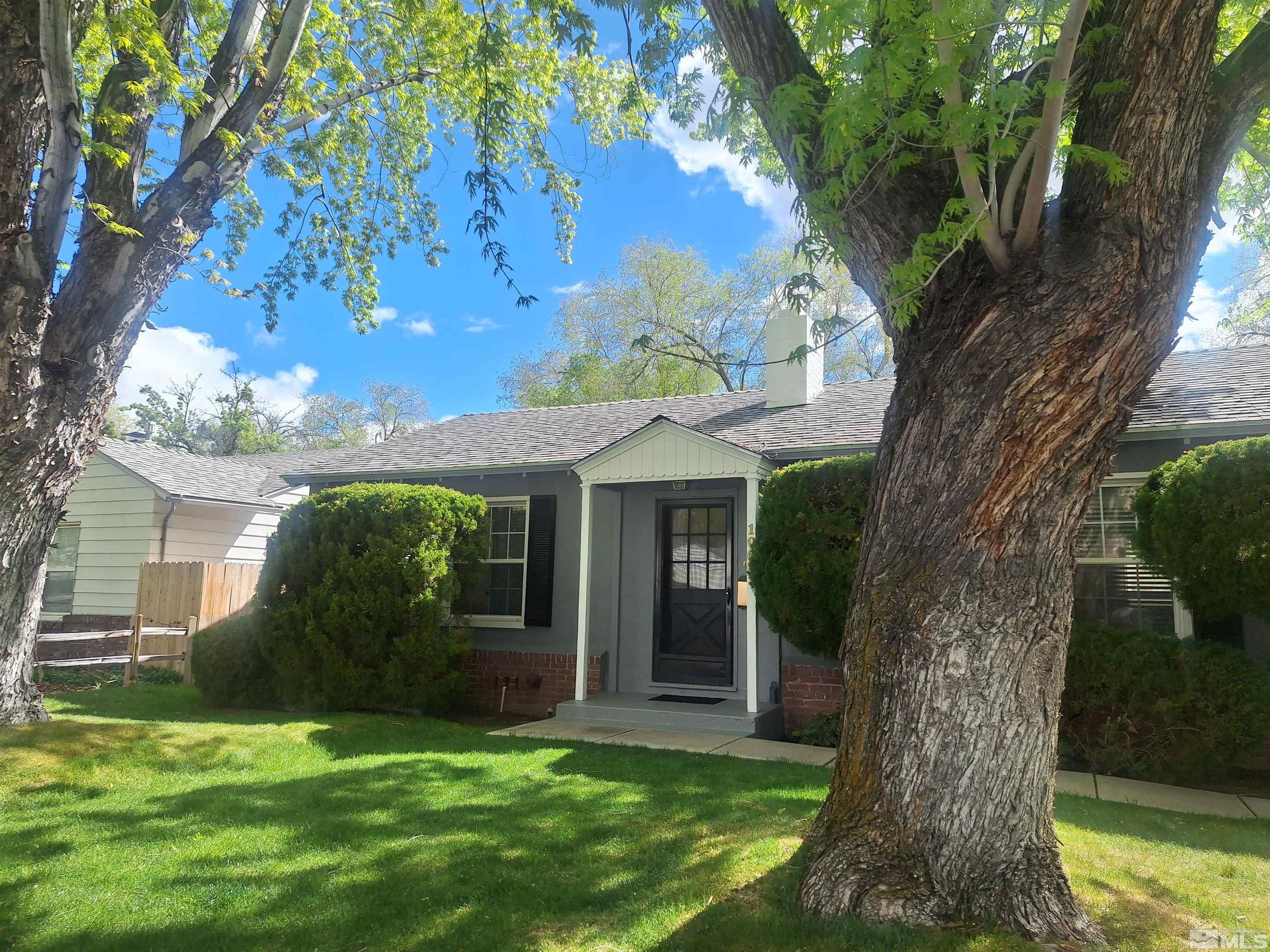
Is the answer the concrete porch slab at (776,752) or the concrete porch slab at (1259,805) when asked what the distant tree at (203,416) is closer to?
the concrete porch slab at (776,752)

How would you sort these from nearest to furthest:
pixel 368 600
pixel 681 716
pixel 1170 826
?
pixel 1170 826 → pixel 681 716 → pixel 368 600

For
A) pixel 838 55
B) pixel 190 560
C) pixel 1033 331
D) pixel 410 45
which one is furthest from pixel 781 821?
pixel 190 560

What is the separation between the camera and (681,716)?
27.1ft

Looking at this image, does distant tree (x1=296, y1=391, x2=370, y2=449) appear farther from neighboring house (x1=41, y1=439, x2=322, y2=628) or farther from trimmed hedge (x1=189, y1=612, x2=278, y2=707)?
trimmed hedge (x1=189, y1=612, x2=278, y2=707)

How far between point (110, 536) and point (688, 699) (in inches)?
406

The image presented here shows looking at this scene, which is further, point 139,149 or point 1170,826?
point 139,149

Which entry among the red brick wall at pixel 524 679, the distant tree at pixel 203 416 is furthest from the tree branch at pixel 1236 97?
the distant tree at pixel 203 416

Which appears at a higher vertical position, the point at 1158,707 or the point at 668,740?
the point at 1158,707

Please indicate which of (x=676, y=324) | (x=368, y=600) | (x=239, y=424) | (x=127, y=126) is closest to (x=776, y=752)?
(x=368, y=600)

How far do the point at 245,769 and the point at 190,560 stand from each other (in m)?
8.80

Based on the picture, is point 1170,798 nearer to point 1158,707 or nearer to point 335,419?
point 1158,707

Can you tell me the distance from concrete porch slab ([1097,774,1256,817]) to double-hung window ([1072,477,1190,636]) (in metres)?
1.59

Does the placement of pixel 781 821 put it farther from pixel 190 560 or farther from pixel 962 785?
pixel 190 560

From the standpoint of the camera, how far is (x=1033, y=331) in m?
3.12
